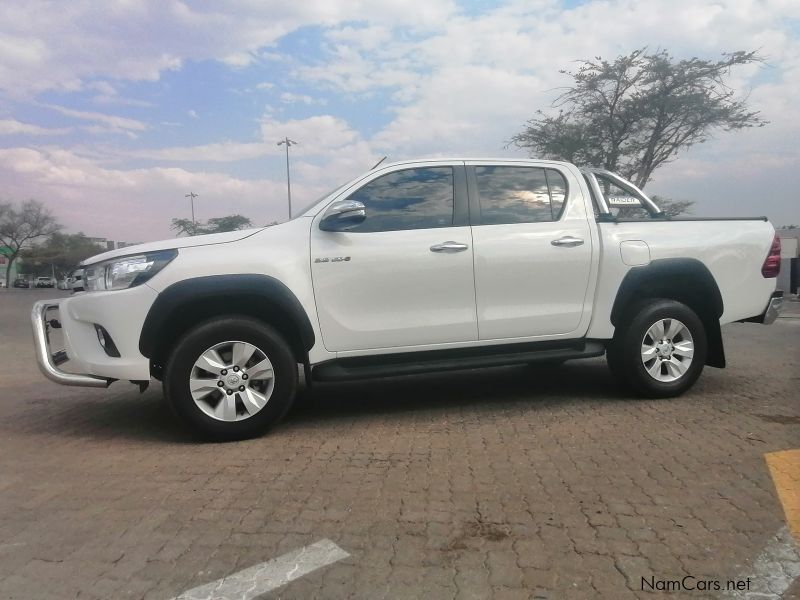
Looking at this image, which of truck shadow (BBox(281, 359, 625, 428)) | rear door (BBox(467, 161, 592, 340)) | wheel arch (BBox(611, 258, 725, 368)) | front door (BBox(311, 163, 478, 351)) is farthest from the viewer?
truck shadow (BBox(281, 359, 625, 428))

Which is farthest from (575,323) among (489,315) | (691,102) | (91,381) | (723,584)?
(691,102)

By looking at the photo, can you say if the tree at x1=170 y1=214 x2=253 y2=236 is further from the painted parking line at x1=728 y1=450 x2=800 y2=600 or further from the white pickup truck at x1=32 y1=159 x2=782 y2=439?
the painted parking line at x1=728 y1=450 x2=800 y2=600

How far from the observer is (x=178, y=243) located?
4.22m

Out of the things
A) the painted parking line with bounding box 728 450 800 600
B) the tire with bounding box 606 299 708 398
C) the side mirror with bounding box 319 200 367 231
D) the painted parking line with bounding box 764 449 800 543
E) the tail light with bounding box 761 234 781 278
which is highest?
the side mirror with bounding box 319 200 367 231

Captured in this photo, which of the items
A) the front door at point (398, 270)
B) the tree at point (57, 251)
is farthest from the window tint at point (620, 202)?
the tree at point (57, 251)

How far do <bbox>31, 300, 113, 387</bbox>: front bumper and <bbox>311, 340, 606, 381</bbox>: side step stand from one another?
1.45 m

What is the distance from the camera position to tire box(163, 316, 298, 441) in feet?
13.1

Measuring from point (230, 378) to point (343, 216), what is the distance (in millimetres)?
1300

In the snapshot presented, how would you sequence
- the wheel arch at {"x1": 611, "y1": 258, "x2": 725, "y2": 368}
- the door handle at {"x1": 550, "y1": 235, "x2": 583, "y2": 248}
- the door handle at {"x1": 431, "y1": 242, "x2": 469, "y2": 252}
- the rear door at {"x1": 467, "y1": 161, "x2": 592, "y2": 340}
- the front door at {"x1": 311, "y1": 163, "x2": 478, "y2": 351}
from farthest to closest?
the wheel arch at {"x1": 611, "y1": 258, "x2": 725, "y2": 368} → the door handle at {"x1": 550, "y1": 235, "x2": 583, "y2": 248} → the rear door at {"x1": 467, "y1": 161, "x2": 592, "y2": 340} → the door handle at {"x1": 431, "y1": 242, "x2": 469, "y2": 252} → the front door at {"x1": 311, "y1": 163, "x2": 478, "y2": 351}

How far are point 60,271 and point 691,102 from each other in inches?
2728

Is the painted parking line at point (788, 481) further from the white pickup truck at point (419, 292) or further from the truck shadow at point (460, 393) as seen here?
the truck shadow at point (460, 393)

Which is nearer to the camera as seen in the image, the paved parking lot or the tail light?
the paved parking lot

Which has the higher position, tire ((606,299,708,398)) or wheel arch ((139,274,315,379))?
wheel arch ((139,274,315,379))

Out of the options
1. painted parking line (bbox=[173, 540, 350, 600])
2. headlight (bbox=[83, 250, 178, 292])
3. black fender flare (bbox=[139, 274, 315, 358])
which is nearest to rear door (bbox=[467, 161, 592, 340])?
black fender flare (bbox=[139, 274, 315, 358])
